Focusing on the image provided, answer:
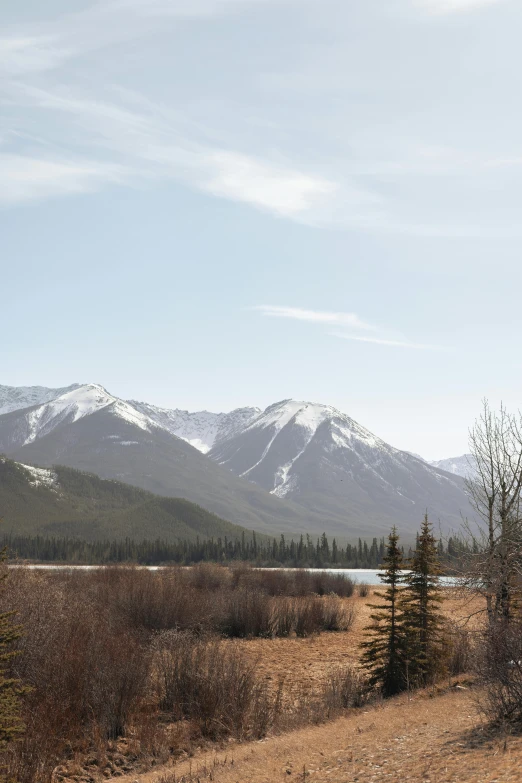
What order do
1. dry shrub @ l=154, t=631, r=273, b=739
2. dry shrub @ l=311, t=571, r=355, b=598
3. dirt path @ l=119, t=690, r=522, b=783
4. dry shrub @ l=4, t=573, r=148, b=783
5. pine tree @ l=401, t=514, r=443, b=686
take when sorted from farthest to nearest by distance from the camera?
dry shrub @ l=311, t=571, r=355, b=598 < pine tree @ l=401, t=514, r=443, b=686 < dry shrub @ l=154, t=631, r=273, b=739 < dry shrub @ l=4, t=573, r=148, b=783 < dirt path @ l=119, t=690, r=522, b=783

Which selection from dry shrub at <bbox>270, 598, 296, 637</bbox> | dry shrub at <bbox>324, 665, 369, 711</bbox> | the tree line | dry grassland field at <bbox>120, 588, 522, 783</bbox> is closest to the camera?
dry grassland field at <bbox>120, 588, 522, 783</bbox>

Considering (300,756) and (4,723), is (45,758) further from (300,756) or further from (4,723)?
(300,756)

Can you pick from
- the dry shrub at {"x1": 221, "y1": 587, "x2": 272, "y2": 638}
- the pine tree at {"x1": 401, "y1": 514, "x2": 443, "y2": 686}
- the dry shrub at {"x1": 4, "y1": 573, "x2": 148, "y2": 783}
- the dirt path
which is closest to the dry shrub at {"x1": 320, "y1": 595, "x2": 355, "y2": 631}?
the dry shrub at {"x1": 221, "y1": 587, "x2": 272, "y2": 638}

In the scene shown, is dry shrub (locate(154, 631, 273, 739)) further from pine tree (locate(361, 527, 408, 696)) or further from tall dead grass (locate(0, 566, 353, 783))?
pine tree (locate(361, 527, 408, 696))

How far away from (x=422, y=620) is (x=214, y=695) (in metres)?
9.82

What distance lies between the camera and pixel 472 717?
1944 centimetres

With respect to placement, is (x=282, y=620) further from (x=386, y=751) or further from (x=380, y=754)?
(x=380, y=754)

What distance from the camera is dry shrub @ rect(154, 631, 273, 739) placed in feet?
78.4

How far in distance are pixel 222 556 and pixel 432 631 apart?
15809 centimetres

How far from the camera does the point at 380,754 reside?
57.4ft

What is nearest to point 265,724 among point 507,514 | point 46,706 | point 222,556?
point 46,706

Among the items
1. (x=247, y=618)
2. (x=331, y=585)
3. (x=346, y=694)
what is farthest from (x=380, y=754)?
(x=331, y=585)

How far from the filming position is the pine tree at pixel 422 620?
28312 mm

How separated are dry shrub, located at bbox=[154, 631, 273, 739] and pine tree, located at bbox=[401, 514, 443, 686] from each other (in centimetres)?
647
